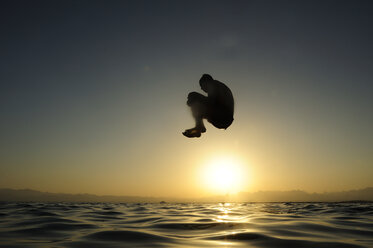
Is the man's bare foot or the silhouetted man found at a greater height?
the silhouetted man

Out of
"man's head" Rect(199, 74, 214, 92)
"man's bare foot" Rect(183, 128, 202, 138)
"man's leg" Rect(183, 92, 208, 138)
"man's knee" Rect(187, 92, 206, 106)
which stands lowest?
"man's bare foot" Rect(183, 128, 202, 138)

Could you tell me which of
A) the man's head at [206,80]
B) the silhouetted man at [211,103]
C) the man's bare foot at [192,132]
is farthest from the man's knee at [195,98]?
the man's bare foot at [192,132]

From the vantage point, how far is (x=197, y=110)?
6320mm

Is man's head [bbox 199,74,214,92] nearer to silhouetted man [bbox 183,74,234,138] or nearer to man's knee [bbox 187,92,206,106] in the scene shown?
silhouetted man [bbox 183,74,234,138]

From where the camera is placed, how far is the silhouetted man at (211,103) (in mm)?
6105

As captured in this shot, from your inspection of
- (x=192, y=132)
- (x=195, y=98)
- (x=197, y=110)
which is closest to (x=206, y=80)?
(x=195, y=98)

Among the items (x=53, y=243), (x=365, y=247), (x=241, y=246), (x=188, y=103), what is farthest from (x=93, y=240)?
(x=365, y=247)

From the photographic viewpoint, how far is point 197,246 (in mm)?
5855

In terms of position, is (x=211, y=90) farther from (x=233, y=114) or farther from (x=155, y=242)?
(x=155, y=242)

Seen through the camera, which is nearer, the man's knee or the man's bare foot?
the man's knee

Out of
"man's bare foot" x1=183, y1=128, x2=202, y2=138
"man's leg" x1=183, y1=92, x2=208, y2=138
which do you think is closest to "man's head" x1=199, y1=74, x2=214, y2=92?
"man's leg" x1=183, y1=92, x2=208, y2=138

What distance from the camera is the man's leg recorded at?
609 centimetres

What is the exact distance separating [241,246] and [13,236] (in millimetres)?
5793

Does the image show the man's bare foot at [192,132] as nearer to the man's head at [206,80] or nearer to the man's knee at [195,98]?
the man's knee at [195,98]
